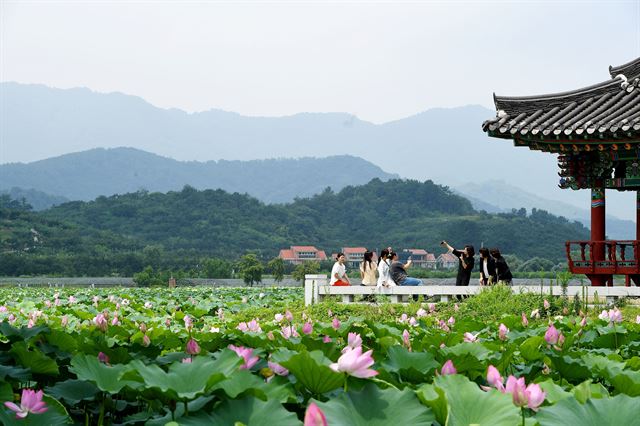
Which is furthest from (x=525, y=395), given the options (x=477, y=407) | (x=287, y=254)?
(x=287, y=254)

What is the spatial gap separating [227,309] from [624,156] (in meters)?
7.77

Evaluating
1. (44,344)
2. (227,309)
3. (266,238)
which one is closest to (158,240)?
(266,238)

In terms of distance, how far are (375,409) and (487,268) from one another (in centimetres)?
1293

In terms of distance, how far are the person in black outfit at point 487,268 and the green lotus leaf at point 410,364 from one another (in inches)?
443

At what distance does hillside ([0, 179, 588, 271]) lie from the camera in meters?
97.1

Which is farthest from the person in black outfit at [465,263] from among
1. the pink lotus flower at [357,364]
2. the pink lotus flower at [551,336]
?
the pink lotus flower at [357,364]

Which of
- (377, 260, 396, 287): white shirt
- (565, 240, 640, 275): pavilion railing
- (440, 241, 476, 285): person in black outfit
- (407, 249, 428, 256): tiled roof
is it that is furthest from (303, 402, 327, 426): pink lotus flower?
(407, 249, 428, 256): tiled roof

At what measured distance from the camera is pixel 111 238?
3529 inches

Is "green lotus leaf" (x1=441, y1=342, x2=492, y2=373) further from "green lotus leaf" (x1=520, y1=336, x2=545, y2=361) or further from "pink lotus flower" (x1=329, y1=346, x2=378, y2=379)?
"pink lotus flower" (x1=329, y1=346, x2=378, y2=379)

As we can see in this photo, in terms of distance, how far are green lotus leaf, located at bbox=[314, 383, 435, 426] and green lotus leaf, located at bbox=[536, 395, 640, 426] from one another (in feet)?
1.35

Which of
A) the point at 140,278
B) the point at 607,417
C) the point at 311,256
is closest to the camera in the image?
the point at 607,417

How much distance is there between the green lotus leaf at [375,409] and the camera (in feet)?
9.11

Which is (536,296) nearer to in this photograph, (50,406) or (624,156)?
(624,156)

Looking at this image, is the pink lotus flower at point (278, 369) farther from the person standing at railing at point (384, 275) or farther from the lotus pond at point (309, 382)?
the person standing at railing at point (384, 275)
